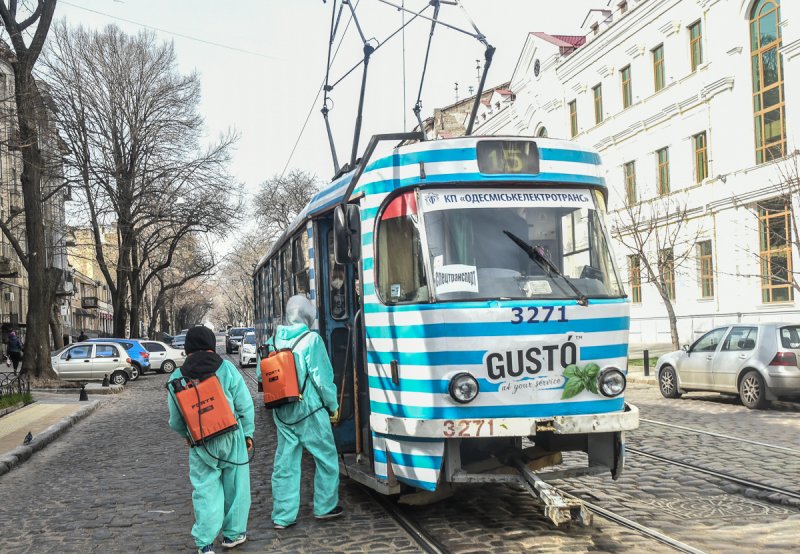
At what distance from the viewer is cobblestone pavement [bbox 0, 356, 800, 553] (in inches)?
244

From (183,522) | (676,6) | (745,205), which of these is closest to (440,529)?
(183,522)

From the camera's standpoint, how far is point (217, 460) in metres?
6.12

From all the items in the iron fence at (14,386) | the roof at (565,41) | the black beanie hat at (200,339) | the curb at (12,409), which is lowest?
the curb at (12,409)

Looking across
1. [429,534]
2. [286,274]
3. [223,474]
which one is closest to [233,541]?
[223,474]

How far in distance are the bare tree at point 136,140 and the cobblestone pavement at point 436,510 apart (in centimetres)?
2250

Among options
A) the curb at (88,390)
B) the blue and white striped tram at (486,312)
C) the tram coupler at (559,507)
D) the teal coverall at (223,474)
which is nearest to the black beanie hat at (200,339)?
the teal coverall at (223,474)

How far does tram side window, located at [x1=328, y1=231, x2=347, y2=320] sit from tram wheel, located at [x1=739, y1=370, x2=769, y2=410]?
28.9 feet

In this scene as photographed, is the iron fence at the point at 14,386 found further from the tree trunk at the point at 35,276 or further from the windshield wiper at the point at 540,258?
the windshield wiper at the point at 540,258

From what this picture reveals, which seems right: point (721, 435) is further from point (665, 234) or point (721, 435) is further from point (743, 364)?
point (665, 234)

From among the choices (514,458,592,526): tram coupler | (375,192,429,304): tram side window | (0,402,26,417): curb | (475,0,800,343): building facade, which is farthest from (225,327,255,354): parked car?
(514,458,592,526): tram coupler

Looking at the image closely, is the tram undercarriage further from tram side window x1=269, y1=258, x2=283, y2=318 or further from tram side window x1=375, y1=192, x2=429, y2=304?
tram side window x1=269, y1=258, x2=283, y2=318

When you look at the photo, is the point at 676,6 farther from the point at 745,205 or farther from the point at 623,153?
the point at 745,205

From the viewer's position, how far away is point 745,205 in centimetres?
2736

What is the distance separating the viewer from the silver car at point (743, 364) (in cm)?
1399
